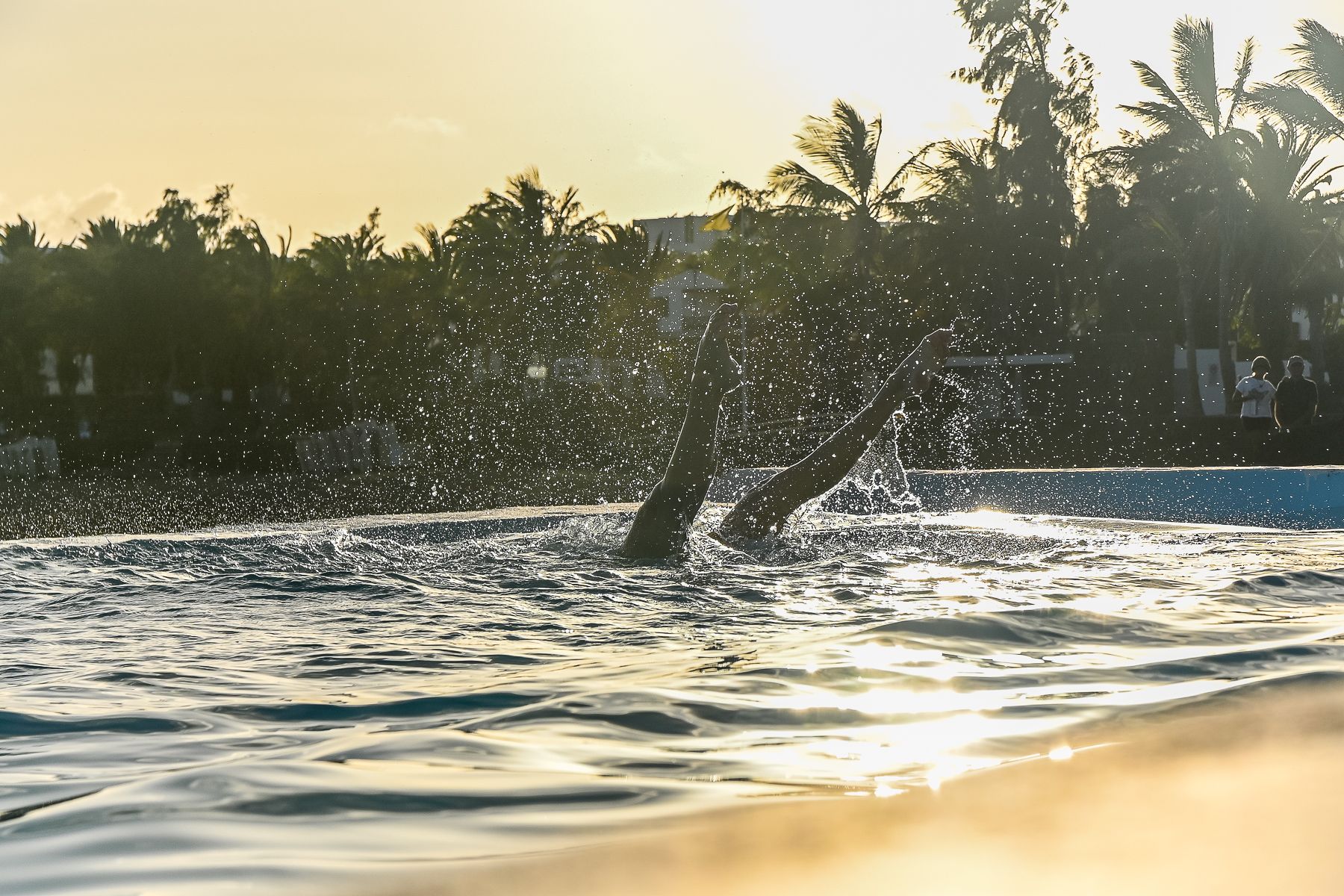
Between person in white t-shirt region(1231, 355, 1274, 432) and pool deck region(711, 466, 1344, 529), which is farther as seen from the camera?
person in white t-shirt region(1231, 355, 1274, 432)

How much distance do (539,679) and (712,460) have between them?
3.01 metres

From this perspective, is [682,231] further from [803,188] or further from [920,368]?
[920,368]

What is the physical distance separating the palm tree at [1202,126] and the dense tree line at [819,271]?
0.06m

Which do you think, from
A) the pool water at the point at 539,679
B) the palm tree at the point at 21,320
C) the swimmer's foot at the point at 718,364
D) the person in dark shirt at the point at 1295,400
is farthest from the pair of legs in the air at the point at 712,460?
the palm tree at the point at 21,320

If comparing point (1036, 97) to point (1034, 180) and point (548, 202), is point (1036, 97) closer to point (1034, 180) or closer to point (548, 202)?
point (1034, 180)

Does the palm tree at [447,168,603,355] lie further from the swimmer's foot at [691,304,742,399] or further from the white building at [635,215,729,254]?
the swimmer's foot at [691,304,742,399]

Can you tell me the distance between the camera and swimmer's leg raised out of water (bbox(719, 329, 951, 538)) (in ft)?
20.7

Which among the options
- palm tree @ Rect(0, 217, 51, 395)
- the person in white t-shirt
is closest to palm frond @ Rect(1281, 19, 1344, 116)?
the person in white t-shirt

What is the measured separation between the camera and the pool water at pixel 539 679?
2.04 meters

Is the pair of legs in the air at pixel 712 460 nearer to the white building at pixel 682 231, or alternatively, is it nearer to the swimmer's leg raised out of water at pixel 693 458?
the swimmer's leg raised out of water at pixel 693 458

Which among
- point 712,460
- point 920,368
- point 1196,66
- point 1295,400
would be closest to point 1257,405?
point 1295,400

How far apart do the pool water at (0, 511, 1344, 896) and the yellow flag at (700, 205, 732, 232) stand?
87.9 ft

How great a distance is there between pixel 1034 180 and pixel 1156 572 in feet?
103

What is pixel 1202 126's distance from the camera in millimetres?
32438
